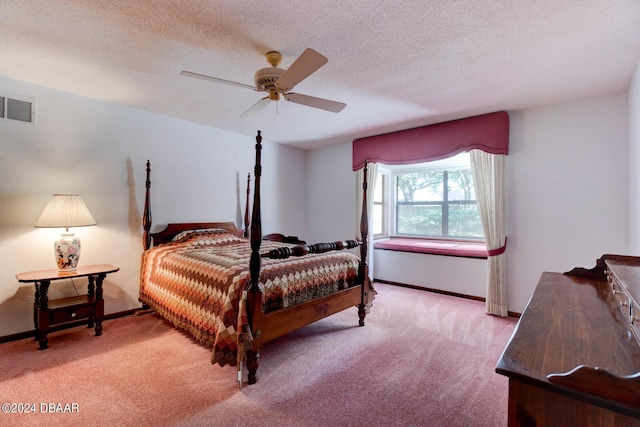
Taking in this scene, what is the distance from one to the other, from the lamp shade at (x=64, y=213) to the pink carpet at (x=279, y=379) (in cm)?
104

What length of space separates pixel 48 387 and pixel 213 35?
2528mm

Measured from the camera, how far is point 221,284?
218 centimetres

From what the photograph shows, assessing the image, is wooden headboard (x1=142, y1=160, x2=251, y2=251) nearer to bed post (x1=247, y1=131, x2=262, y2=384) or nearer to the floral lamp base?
the floral lamp base

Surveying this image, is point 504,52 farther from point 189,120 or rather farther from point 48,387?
point 48,387

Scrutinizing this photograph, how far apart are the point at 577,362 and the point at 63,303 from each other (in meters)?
3.64

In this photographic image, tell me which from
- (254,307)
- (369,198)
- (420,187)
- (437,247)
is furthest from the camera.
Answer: (420,187)

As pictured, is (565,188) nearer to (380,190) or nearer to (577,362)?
(380,190)

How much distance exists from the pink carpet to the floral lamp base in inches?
25.7

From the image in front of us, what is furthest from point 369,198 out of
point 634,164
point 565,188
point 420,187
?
point 634,164

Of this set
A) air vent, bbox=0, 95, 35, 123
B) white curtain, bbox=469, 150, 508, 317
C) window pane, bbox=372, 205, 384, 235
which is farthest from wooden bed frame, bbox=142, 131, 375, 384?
window pane, bbox=372, 205, 384, 235

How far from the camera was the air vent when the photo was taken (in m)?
2.63

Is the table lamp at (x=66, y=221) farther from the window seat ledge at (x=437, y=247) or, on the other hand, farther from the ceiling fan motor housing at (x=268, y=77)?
the window seat ledge at (x=437, y=247)

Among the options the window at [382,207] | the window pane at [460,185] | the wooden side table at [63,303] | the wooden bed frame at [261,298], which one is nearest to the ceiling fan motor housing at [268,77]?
the wooden bed frame at [261,298]

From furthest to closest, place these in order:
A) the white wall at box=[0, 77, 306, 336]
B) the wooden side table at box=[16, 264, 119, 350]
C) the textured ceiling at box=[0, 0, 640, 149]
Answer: the white wall at box=[0, 77, 306, 336]
the wooden side table at box=[16, 264, 119, 350]
the textured ceiling at box=[0, 0, 640, 149]
